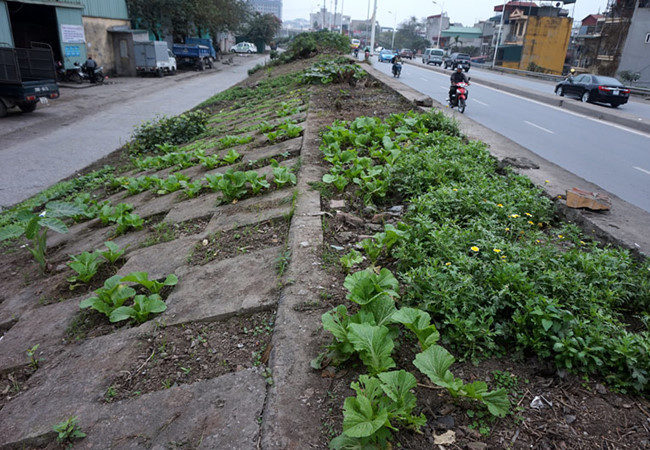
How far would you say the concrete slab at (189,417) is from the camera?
200 cm

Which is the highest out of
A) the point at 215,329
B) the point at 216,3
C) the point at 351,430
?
the point at 216,3

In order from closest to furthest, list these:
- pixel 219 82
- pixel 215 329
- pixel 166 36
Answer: pixel 215 329
pixel 219 82
pixel 166 36

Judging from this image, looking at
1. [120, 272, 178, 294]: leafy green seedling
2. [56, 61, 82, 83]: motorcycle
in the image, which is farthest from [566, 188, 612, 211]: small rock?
[56, 61, 82, 83]: motorcycle

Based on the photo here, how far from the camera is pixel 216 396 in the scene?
2.23m

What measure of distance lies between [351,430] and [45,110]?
1770 cm

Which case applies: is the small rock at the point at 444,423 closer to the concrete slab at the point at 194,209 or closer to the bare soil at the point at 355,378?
the bare soil at the point at 355,378

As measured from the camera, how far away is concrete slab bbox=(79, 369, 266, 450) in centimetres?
200

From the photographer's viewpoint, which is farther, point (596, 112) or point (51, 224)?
point (596, 112)

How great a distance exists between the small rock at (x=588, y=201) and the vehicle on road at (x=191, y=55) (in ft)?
117

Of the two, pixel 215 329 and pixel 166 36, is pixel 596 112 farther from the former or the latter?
pixel 166 36

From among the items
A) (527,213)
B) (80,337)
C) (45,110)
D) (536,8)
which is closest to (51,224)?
(80,337)

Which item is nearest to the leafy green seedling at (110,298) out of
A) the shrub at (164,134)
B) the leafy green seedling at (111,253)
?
the leafy green seedling at (111,253)

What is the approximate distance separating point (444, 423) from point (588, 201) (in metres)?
2.52

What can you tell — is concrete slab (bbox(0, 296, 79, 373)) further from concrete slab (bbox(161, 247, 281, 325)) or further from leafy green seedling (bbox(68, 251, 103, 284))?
concrete slab (bbox(161, 247, 281, 325))
